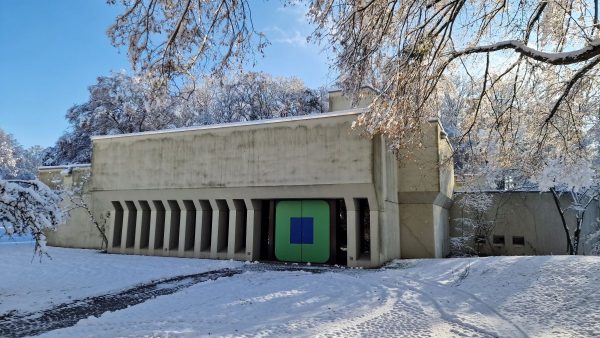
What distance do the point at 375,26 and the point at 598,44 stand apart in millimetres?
4145

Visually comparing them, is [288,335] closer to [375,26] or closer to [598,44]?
[375,26]

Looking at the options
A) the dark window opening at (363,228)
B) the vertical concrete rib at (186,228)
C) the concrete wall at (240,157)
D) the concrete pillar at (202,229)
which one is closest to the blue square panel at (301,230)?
the concrete wall at (240,157)

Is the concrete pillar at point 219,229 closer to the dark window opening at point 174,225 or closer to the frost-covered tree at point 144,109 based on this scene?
the dark window opening at point 174,225

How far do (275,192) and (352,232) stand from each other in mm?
3641

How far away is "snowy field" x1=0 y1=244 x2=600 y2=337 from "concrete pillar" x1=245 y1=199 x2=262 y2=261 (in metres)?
3.20

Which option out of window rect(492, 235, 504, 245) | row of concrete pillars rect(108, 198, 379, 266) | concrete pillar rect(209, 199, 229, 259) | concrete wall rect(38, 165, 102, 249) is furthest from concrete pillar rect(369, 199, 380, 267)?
concrete wall rect(38, 165, 102, 249)

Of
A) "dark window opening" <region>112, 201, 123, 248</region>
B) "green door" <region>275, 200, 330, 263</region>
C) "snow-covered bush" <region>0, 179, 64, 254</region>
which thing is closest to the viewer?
"snow-covered bush" <region>0, 179, 64, 254</region>

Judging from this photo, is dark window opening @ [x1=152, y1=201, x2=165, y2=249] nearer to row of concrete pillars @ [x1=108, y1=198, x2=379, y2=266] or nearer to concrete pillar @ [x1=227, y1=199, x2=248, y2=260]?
row of concrete pillars @ [x1=108, y1=198, x2=379, y2=266]

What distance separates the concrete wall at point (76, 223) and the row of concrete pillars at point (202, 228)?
363cm

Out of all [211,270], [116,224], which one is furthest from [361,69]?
[116,224]

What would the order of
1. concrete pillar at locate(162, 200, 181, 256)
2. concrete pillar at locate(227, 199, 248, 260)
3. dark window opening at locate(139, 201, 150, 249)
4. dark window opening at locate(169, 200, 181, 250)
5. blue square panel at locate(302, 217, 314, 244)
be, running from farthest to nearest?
dark window opening at locate(139, 201, 150, 249) → dark window opening at locate(169, 200, 181, 250) → concrete pillar at locate(162, 200, 181, 256) → concrete pillar at locate(227, 199, 248, 260) → blue square panel at locate(302, 217, 314, 244)

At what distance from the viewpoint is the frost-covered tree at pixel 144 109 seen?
3728cm

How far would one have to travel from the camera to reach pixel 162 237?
21.6 metres

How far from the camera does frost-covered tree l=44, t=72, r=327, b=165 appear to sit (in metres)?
37.3
